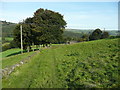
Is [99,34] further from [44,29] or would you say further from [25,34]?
[25,34]

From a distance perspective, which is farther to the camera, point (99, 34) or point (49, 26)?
point (99, 34)

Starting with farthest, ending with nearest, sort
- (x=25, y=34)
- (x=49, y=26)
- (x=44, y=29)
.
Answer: (x=25, y=34) → (x=49, y=26) → (x=44, y=29)

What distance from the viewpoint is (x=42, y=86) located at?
11477 millimetres

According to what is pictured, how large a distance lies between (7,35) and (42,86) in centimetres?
11165

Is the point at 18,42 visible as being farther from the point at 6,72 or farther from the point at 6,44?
the point at 6,44

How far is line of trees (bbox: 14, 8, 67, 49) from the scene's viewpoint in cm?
5600

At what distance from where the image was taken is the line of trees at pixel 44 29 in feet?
184

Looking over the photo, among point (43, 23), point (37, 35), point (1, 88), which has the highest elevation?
point (43, 23)

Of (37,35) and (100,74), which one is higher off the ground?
(37,35)

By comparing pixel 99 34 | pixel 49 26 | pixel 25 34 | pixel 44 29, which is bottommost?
pixel 25 34

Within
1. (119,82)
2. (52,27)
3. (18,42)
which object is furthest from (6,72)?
(18,42)

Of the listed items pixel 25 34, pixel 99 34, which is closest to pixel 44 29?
pixel 25 34

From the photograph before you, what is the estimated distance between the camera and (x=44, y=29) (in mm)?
55812

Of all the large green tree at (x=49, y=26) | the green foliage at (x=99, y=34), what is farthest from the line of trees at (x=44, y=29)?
the green foliage at (x=99, y=34)
